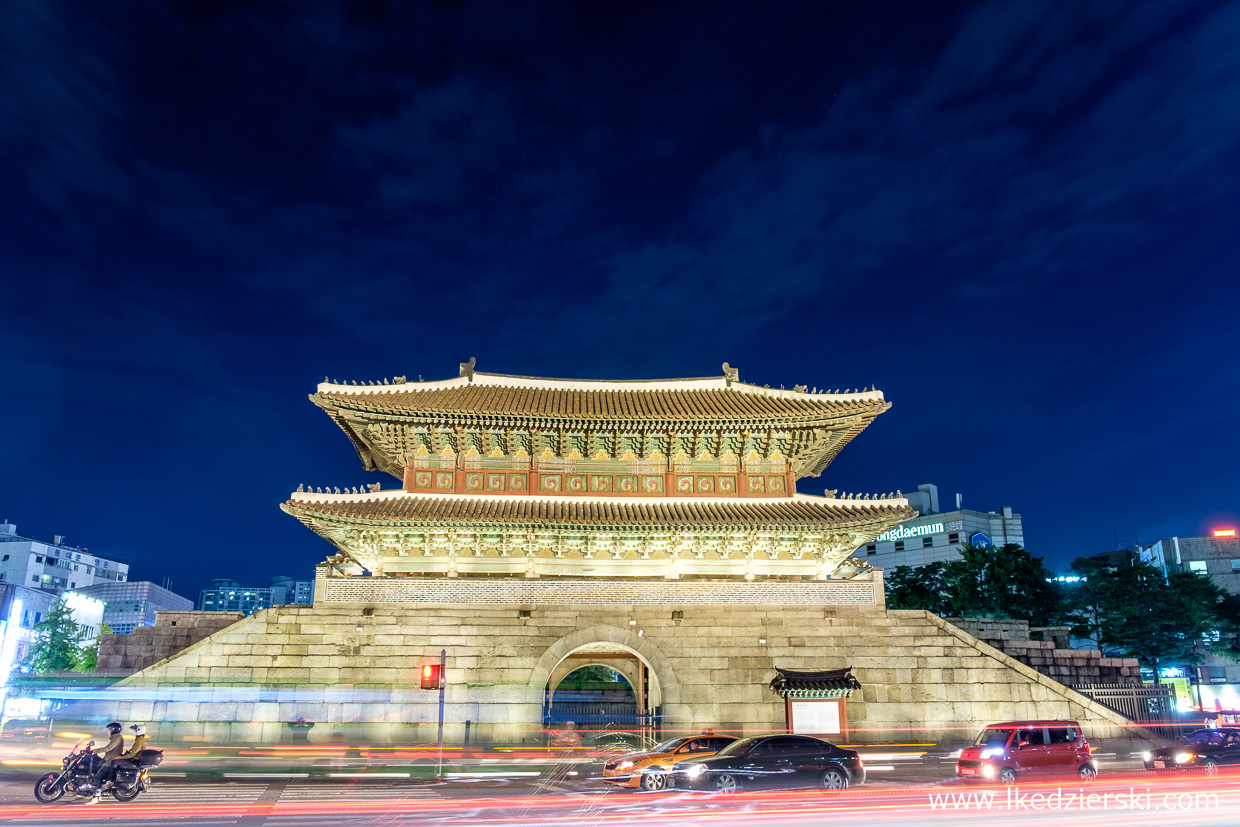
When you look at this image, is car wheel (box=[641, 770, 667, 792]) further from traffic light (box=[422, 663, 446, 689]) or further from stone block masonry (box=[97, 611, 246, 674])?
stone block masonry (box=[97, 611, 246, 674])

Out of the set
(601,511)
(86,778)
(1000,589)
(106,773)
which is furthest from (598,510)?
(1000,589)

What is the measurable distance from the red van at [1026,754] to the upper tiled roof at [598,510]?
31.9 feet

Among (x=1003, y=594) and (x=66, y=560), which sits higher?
(x=66, y=560)

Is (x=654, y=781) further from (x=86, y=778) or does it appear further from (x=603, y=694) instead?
(x=603, y=694)

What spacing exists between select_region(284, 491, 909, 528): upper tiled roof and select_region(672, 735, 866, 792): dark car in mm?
10319

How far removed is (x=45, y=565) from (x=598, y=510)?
83.5 metres

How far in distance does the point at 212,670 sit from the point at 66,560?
261 feet

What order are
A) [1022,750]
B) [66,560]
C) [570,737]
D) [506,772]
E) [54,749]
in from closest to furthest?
[1022,750], [506,772], [54,749], [570,737], [66,560]

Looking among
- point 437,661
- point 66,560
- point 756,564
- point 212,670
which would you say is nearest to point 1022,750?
point 756,564

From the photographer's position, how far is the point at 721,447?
29875 mm

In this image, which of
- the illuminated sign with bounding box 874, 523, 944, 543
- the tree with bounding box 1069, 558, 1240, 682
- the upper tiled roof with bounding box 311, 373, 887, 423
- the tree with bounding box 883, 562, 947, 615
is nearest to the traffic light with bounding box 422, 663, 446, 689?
the upper tiled roof with bounding box 311, 373, 887, 423

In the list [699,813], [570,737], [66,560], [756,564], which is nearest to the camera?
[699,813]

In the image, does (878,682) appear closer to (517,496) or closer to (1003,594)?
(517,496)

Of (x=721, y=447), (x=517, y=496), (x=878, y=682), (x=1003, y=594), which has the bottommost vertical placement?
(x=878, y=682)
